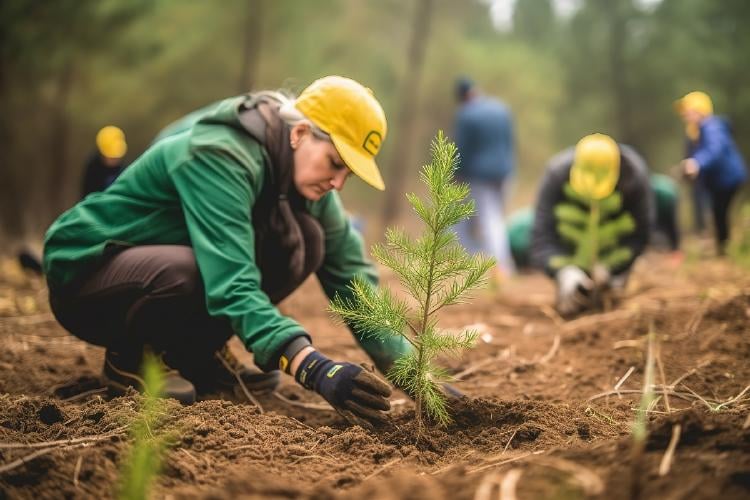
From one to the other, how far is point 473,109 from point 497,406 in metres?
5.78

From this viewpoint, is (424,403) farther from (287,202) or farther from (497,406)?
(287,202)

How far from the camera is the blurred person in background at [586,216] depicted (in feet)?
13.0

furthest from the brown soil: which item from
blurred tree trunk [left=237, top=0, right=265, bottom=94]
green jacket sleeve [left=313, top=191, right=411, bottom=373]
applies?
blurred tree trunk [left=237, top=0, right=265, bottom=94]

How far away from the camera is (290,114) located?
2.41m

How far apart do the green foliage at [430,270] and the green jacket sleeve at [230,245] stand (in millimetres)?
300

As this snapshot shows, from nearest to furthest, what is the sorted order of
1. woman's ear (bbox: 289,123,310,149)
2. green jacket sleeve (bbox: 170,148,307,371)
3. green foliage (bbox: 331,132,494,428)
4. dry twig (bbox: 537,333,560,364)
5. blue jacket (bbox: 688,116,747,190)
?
green foliage (bbox: 331,132,494,428)
green jacket sleeve (bbox: 170,148,307,371)
woman's ear (bbox: 289,123,310,149)
dry twig (bbox: 537,333,560,364)
blue jacket (bbox: 688,116,747,190)

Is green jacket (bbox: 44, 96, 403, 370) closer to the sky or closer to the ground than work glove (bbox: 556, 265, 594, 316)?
closer to the sky

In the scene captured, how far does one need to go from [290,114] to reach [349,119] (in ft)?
0.90

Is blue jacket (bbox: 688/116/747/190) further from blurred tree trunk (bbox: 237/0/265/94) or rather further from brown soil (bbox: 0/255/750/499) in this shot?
blurred tree trunk (bbox: 237/0/265/94)

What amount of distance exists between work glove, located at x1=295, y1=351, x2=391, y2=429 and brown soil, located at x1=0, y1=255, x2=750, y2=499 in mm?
66

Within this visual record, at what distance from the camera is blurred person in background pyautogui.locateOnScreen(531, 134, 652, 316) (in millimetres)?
3965

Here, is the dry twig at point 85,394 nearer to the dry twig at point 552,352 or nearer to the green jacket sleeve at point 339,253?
the green jacket sleeve at point 339,253

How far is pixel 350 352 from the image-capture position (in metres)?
3.46

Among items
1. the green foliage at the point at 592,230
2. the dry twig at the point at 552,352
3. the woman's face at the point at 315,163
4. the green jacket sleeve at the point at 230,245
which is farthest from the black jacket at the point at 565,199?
the green jacket sleeve at the point at 230,245
